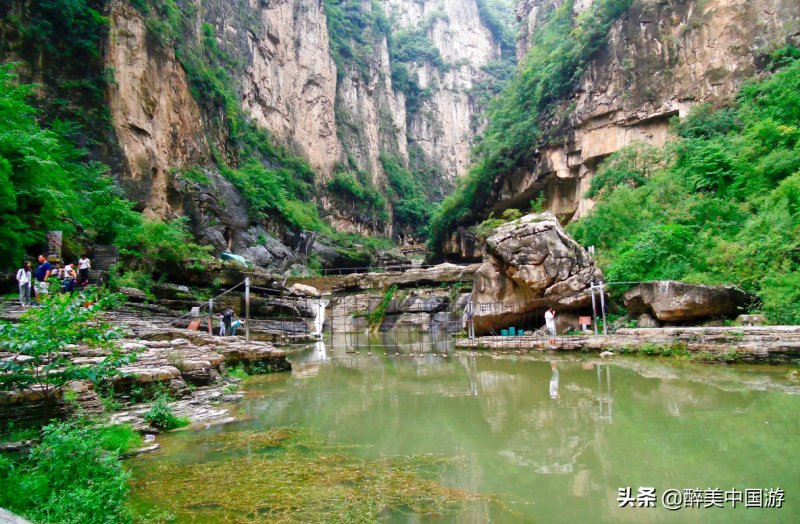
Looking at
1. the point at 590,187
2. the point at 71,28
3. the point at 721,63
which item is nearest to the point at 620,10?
the point at 721,63

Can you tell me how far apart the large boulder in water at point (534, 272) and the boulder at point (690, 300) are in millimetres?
1894

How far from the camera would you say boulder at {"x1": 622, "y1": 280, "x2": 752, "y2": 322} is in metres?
10.8

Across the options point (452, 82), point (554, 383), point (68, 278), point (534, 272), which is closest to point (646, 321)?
point (534, 272)

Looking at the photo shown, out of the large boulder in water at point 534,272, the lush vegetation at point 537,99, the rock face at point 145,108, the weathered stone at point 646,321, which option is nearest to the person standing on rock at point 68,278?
the rock face at point 145,108

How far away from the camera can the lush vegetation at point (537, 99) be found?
25531 millimetres

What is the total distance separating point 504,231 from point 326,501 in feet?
42.6

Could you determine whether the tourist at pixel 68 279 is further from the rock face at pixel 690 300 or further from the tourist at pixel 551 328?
the rock face at pixel 690 300

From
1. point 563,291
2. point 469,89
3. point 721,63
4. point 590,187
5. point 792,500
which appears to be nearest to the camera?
point 792,500

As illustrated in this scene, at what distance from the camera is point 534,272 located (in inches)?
561

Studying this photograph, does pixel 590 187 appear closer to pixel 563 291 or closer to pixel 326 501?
pixel 563 291

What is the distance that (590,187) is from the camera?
23.9 m

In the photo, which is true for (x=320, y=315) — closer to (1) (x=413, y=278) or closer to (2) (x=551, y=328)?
(1) (x=413, y=278)

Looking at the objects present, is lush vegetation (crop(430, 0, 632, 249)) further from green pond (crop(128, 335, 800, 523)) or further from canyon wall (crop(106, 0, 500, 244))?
green pond (crop(128, 335, 800, 523))

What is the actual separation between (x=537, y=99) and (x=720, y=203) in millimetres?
16605
